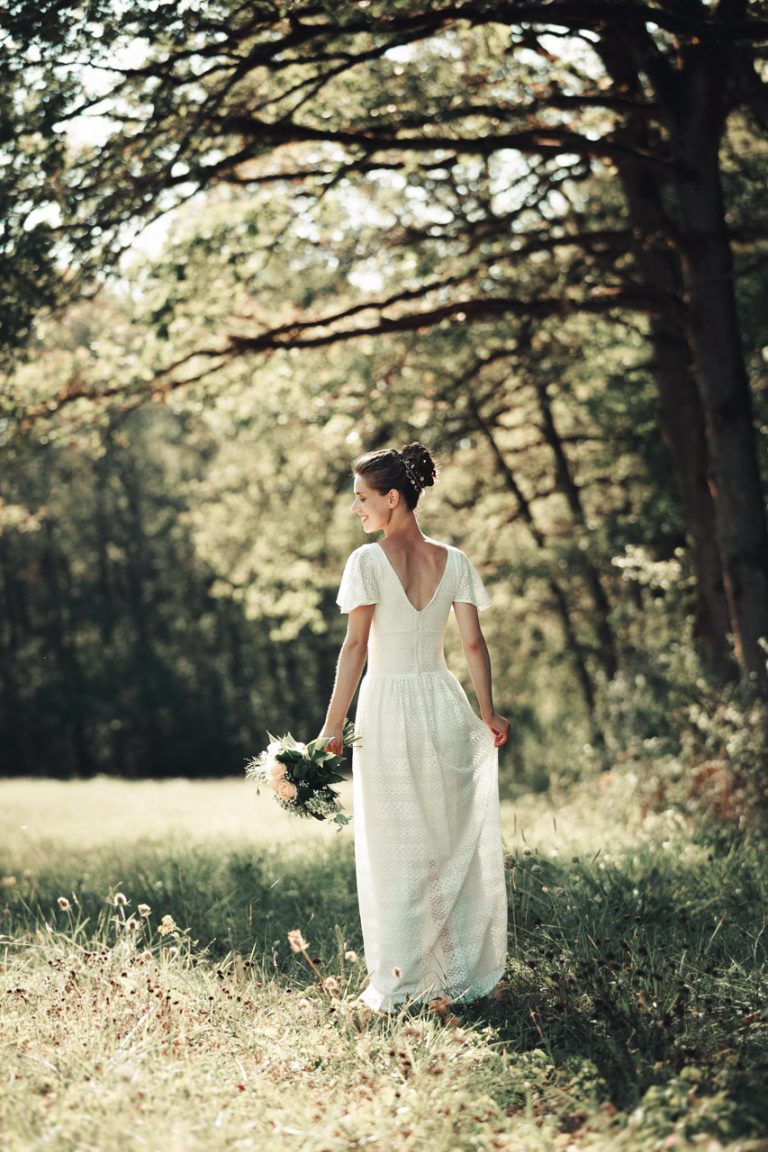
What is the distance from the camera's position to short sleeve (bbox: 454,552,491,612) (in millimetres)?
5816

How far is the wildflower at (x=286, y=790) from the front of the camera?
5285 mm

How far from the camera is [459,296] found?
12453mm

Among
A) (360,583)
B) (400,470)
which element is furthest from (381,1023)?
(400,470)

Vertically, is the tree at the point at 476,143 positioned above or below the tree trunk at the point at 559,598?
above

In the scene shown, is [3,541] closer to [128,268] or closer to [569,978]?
[128,268]

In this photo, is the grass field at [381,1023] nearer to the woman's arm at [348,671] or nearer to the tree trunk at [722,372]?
the woman's arm at [348,671]

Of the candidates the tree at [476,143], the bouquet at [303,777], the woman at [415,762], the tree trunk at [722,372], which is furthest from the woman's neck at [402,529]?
the tree trunk at [722,372]

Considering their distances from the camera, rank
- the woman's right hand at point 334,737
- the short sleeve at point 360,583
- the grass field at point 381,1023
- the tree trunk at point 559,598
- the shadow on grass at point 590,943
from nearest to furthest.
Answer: the grass field at point 381,1023
the shadow on grass at point 590,943
the woman's right hand at point 334,737
the short sleeve at point 360,583
the tree trunk at point 559,598

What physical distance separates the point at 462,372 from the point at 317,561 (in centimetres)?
496

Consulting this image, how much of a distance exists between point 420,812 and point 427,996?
0.82 m

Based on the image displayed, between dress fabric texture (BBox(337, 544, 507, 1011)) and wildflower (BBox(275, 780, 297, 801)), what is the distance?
41cm

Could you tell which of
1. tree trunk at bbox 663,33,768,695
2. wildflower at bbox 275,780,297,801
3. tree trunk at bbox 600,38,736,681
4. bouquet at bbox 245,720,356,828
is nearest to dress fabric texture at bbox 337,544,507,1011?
bouquet at bbox 245,720,356,828

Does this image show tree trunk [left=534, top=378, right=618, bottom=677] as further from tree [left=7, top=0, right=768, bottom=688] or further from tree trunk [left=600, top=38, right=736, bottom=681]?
tree [left=7, top=0, right=768, bottom=688]

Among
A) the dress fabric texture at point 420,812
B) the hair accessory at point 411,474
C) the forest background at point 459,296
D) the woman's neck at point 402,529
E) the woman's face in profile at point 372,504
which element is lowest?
the dress fabric texture at point 420,812
